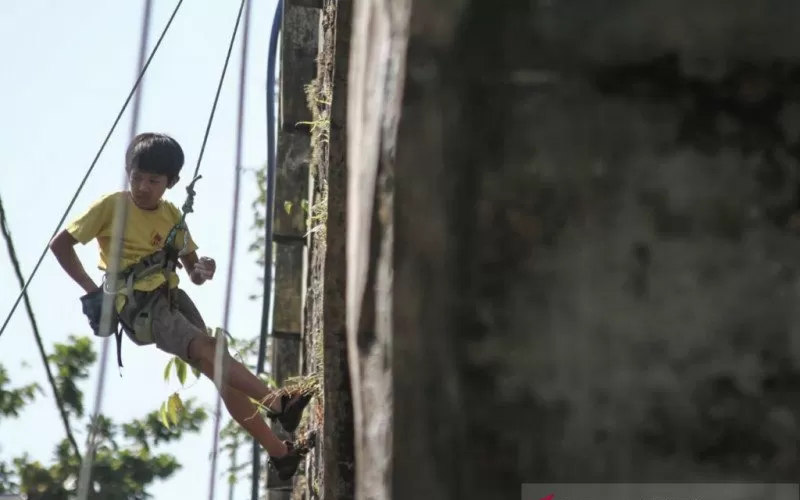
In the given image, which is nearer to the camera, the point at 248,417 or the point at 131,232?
the point at 248,417

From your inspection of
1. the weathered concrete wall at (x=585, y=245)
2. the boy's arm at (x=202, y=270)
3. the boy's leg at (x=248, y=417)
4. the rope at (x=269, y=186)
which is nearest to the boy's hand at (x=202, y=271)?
the boy's arm at (x=202, y=270)

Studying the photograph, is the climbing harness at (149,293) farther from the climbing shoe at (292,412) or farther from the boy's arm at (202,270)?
the climbing shoe at (292,412)

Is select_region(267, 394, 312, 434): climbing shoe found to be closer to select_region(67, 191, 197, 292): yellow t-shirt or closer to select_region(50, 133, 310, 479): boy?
select_region(50, 133, 310, 479): boy

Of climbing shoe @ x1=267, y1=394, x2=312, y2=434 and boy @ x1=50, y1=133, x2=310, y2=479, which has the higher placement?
boy @ x1=50, y1=133, x2=310, y2=479

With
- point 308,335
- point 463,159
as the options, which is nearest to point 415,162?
point 463,159

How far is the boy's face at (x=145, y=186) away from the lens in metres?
6.49

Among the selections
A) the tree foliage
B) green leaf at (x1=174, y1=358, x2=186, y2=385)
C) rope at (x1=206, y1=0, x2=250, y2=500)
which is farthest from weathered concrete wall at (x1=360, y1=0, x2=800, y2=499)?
the tree foliage

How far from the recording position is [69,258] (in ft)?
21.2

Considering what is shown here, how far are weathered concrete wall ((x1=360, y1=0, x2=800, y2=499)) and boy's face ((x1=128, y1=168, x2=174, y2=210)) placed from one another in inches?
114

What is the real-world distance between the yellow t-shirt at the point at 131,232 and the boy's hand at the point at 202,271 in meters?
0.17

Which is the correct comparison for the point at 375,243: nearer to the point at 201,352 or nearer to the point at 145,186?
the point at 201,352

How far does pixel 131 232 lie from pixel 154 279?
23cm

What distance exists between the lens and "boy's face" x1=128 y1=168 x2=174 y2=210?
21.3ft

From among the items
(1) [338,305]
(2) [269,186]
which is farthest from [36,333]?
(1) [338,305]
